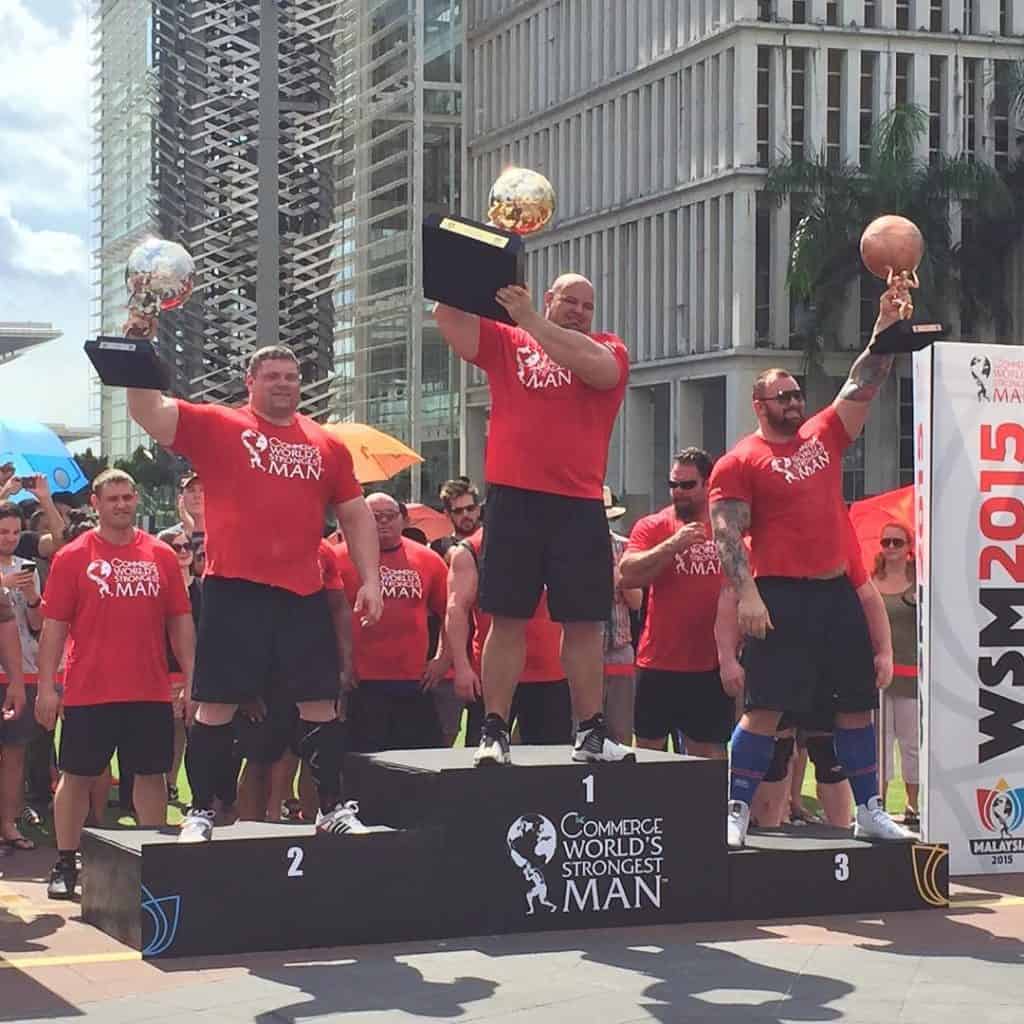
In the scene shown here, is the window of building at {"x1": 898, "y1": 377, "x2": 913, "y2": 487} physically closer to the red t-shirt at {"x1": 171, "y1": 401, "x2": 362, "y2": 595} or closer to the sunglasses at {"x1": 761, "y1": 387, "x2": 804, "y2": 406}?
the sunglasses at {"x1": 761, "y1": 387, "x2": 804, "y2": 406}

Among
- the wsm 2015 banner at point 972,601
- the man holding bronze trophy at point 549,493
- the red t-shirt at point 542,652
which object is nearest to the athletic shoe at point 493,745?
the man holding bronze trophy at point 549,493

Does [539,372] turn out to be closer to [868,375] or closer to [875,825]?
[868,375]

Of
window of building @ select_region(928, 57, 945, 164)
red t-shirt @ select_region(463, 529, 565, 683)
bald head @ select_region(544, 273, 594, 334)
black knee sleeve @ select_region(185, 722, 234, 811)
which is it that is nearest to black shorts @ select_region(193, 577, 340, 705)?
black knee sleeve @ select_region(185, 722, 234, 811)

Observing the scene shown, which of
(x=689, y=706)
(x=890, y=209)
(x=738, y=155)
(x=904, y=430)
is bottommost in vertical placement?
(x=689, y=706)

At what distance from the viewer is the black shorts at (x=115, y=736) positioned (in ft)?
29.7

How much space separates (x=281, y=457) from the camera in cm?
791

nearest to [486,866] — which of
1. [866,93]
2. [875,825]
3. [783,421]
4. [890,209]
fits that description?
[875,825]

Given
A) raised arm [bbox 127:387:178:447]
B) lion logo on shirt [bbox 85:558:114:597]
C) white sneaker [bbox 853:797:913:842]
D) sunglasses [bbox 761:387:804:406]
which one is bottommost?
white sneaker [bbox 853:797:913:842]

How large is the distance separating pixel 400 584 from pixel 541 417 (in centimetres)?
261

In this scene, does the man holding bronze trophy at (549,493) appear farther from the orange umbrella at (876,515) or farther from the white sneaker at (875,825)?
Answer: the orange umbrella at (876,515)

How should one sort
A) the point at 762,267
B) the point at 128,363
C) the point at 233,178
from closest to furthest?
the point at 128,363
the point at 233,178
the point at 762,267

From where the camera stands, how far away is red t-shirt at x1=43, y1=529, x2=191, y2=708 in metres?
9.01

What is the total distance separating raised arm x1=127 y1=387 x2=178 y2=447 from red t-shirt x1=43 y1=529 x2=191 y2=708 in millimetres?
1329

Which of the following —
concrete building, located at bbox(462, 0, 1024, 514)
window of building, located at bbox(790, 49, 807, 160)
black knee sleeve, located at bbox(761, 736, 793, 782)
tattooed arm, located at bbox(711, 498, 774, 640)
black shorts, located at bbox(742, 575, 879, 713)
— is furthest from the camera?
window of building, located at bbox(790, 49, 807, 160)
